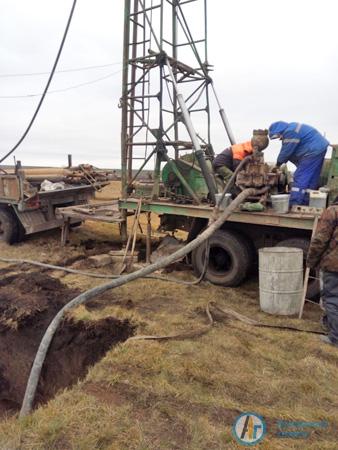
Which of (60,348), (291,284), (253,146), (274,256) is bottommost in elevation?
(60,348)

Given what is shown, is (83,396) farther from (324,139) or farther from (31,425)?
(324,139)

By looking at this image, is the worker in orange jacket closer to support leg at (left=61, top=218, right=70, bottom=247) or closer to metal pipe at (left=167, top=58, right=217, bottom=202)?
metal pipe at (left=167, top=58, right=217, bottom=202)

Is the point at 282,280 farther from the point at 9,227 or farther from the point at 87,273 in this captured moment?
the point at 9,227

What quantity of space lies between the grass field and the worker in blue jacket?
1973mm

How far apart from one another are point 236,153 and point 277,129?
31.6 inches

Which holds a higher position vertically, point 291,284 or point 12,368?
point 291,284

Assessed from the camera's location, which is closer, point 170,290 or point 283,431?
point 283,431

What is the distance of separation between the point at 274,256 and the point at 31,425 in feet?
11.4

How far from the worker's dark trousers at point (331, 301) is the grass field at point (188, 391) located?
216mm

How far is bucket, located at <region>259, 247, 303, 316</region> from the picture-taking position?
5.30 m

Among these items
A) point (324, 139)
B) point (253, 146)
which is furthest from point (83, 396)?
point (324, 139)

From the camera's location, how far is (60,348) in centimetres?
505

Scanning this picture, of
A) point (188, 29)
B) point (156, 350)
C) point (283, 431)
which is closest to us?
point (283, 431)

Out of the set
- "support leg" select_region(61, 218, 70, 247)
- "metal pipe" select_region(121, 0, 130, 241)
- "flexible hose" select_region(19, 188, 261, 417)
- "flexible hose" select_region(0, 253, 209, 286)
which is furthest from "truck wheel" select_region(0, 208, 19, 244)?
"flexible hose" select_region(19, 188, 261, 417)
